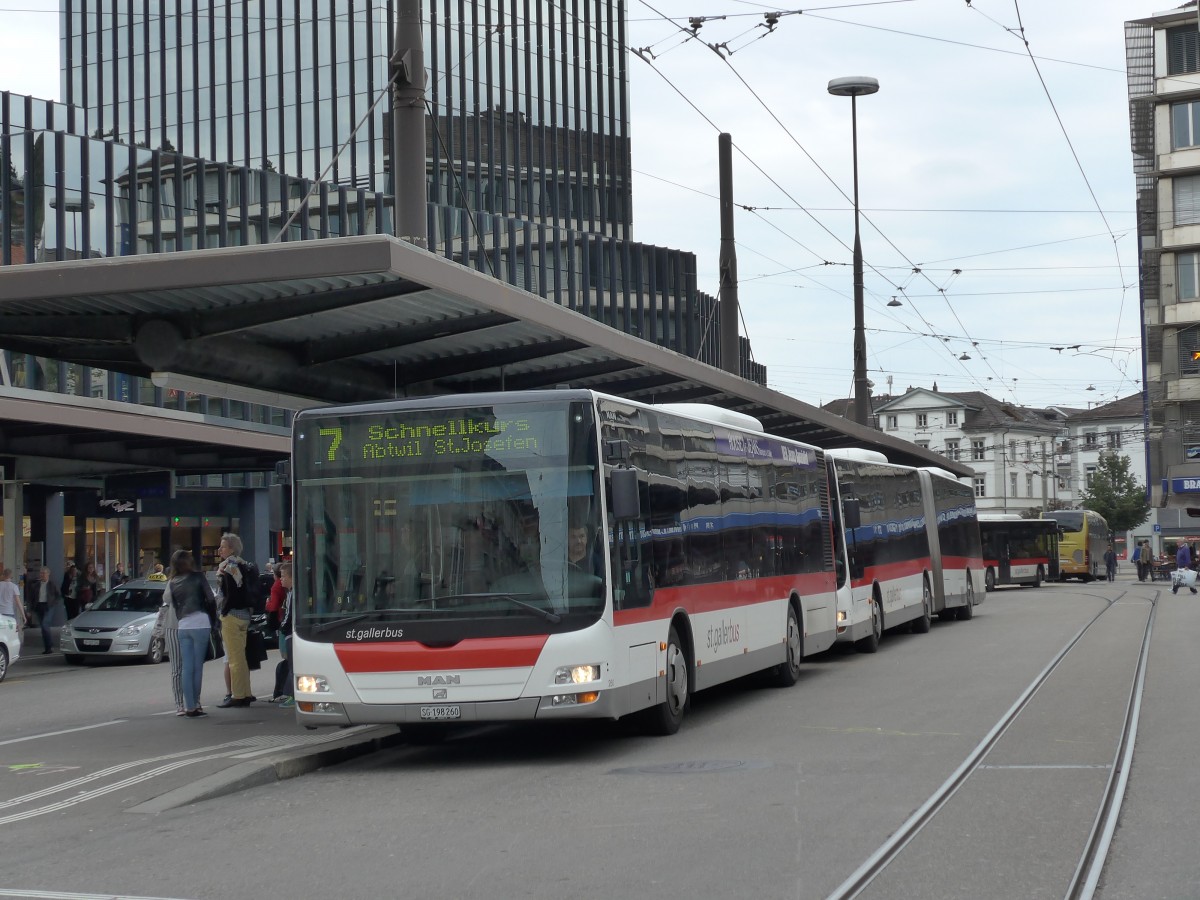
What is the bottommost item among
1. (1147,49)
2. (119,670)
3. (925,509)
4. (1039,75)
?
(119,670)

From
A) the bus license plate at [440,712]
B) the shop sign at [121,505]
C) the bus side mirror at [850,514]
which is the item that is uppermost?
the shop sign at [121,505]

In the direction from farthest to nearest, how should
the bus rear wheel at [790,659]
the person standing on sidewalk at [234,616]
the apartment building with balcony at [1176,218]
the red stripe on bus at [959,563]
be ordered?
the apartment building with balcony at [1176,218] → the red stripe on bus at [959,563] → the bus rear wheel at [790,659] → the person standing on sidewalk at [234,616]

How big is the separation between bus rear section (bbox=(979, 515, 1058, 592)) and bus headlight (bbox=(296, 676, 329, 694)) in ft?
148

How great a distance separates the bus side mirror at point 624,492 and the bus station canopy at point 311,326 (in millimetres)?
2419

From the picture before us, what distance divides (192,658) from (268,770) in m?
4.34

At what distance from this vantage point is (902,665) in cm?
2025

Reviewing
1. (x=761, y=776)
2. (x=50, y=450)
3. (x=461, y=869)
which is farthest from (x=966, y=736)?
(x=50, y=450)

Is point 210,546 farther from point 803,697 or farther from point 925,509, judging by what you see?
point 803,697

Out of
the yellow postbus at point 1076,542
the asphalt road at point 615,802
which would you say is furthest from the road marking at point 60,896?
the yellow postbus at point 1076,542

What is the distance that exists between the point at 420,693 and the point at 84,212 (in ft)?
127

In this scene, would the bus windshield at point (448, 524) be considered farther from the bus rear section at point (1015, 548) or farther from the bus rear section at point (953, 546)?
the bus rear section at point (1015, 548)

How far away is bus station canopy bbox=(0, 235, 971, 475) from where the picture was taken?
1248 cm

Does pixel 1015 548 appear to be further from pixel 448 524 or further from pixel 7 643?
pixel 448 524

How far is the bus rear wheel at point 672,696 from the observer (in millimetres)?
13000
